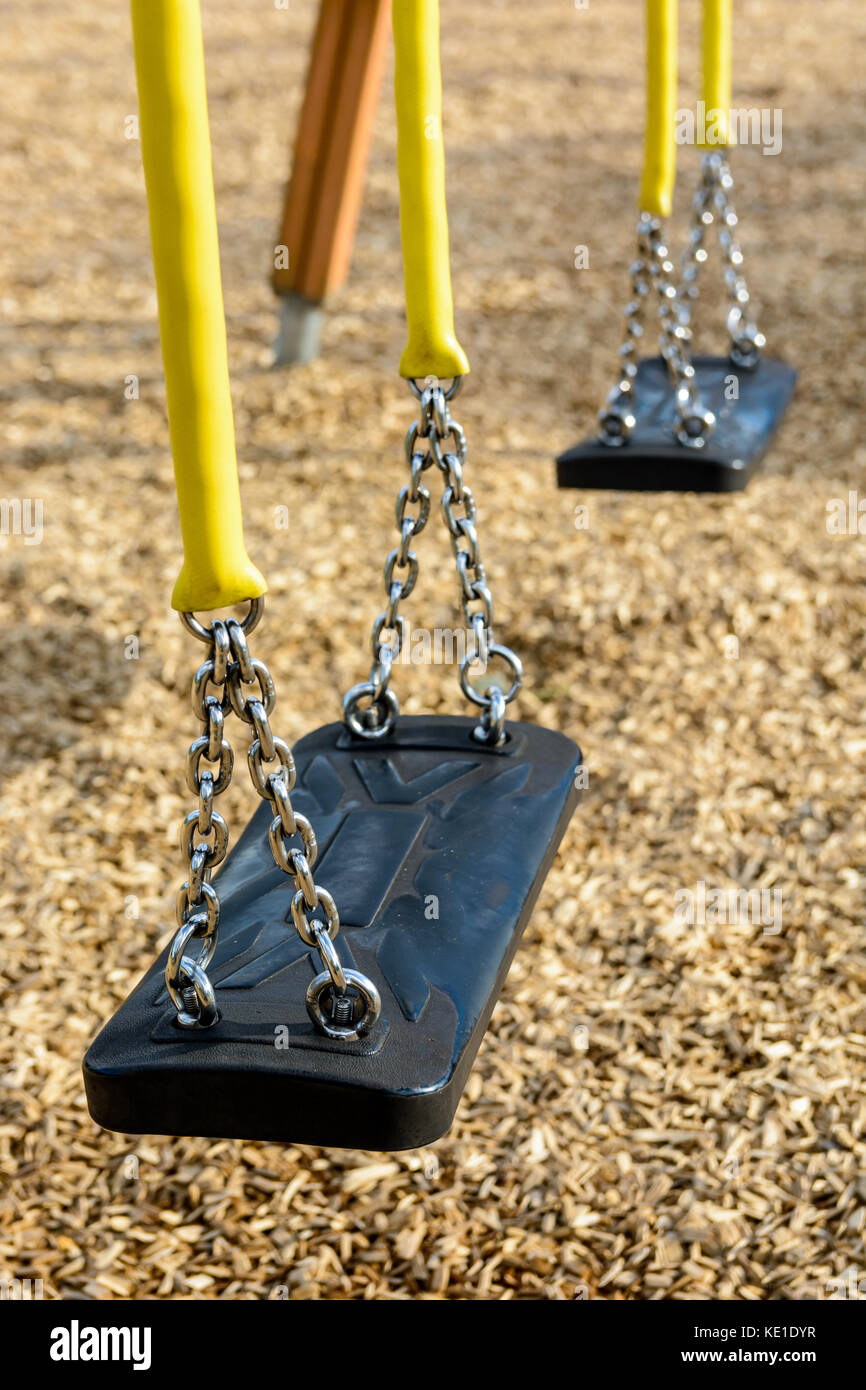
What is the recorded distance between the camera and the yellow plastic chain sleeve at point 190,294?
138 cm

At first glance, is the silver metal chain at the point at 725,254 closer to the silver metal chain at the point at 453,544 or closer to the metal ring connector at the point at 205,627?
the silver metal chain at the point at 453,544

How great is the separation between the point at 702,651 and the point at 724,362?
2.80 feet

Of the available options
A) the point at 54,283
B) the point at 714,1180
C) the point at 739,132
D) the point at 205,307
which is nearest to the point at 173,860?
the point at 714,1180

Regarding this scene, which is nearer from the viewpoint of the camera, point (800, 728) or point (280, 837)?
point (280, 837)

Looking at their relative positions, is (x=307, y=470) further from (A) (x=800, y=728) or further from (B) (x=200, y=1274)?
(B) (x=200, y=1274)

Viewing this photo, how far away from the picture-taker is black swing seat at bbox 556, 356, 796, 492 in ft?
Answer: 9.43

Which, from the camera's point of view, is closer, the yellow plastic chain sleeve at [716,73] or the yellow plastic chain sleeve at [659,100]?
the yellow plastic chain sleeve at [659,100]

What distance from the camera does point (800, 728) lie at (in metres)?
3.74

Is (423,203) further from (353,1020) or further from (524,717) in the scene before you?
(524,717)

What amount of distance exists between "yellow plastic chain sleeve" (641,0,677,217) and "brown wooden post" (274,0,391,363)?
93.6 inches

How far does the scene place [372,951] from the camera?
1830 millimetres

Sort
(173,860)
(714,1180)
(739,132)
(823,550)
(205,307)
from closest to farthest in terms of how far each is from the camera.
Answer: (205,307), (714,1180), (173,860), (823,550), (739,132)

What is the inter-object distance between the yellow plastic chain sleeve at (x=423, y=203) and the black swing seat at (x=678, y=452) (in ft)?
2.87

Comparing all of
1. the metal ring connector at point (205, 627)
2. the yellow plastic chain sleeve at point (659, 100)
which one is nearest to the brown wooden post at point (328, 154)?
the yellow plastic chain sleeve at point (659, 100)
